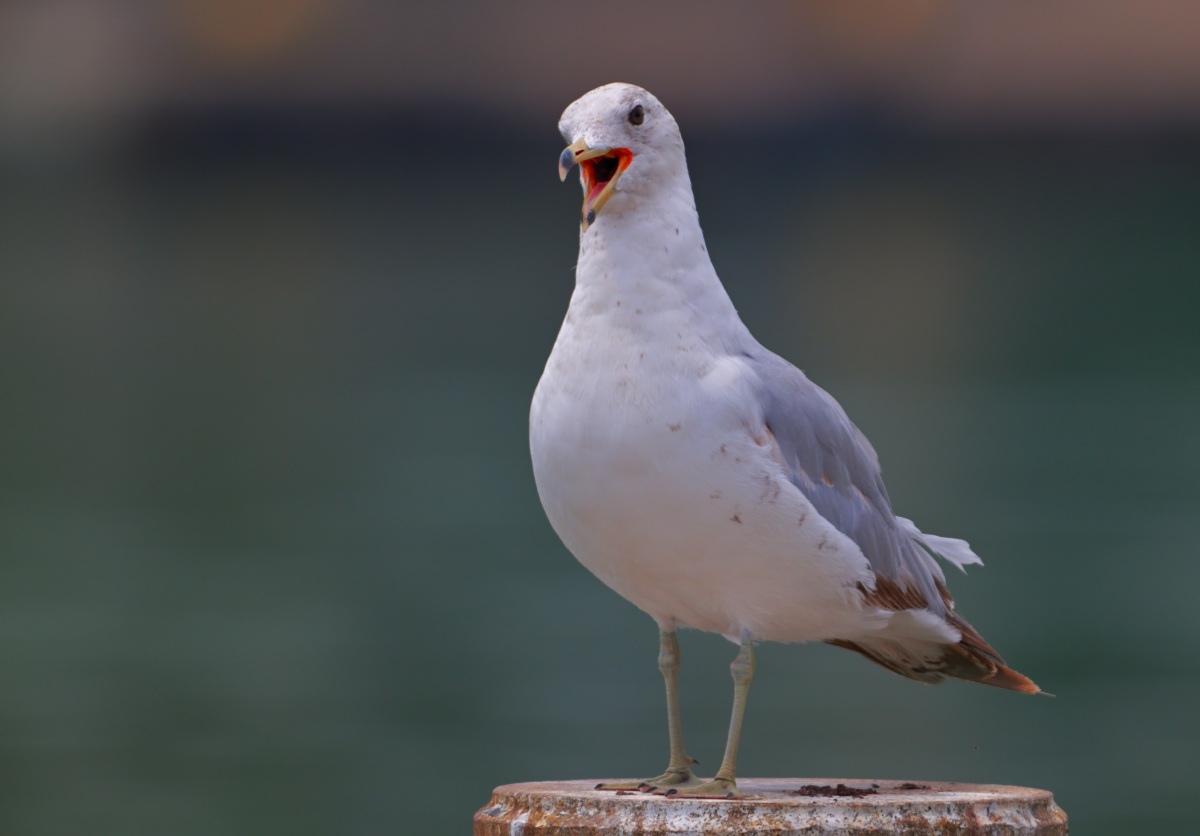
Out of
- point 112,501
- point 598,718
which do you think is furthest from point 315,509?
point 598,718

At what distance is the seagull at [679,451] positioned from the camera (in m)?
3.54

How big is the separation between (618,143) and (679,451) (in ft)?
2.37

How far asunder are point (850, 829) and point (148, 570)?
9.65m

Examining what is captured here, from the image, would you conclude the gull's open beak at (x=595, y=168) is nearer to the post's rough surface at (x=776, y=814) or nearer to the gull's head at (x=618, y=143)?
the gull's head at (x=618, y=143)

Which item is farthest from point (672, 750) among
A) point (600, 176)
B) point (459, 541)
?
point (459, 541)

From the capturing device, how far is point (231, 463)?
14.6 meters

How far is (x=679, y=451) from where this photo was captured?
11.5ft

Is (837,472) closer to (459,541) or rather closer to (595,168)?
(595,168)

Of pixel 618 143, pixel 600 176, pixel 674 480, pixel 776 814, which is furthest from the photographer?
pixel 600 176

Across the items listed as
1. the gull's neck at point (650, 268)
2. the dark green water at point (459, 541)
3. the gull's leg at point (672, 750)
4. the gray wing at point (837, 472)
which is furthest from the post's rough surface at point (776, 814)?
the dark green water at point (459, 541)

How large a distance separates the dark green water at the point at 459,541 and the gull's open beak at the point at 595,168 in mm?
4854

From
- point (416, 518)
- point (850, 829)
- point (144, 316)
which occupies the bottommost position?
point (850, 829)

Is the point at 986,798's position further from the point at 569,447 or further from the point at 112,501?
the point at 112,501

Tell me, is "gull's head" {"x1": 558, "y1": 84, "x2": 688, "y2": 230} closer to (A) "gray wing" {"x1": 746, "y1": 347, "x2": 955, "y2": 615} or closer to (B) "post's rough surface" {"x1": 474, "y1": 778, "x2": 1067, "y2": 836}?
(A) "gray wing" {"x1": 746, "y1": 347, "x2": 955, "y2": 615}
